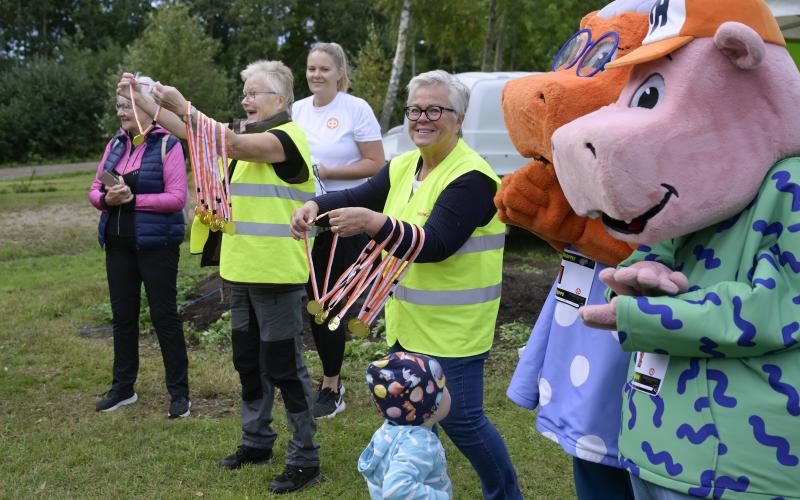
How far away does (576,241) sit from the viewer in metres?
2.69

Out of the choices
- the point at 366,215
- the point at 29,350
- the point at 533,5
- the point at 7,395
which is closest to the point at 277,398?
the point at 7,395

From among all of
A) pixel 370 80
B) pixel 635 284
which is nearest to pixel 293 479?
pixel 635 284

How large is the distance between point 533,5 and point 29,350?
13.8 meters

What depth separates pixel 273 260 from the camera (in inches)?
157

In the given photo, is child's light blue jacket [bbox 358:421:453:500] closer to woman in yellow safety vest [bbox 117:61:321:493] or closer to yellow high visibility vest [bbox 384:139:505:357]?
yellow high visibility vest [bbox 384:139:505:357]

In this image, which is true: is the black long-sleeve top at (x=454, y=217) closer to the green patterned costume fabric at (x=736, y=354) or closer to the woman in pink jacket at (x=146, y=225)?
the green patterned costume fabric at (x=736, y=354)

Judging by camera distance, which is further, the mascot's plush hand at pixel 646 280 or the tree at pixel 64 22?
the tree at pixel 64 22

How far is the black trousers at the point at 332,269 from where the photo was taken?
4.97 metres

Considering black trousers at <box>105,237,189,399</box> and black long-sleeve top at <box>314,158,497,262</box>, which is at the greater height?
black long-sleeve top at <box>314,158,497,262</box>

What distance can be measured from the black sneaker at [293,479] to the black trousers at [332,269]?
1.06 metres

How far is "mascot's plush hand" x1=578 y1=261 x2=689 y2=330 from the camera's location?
2.03m

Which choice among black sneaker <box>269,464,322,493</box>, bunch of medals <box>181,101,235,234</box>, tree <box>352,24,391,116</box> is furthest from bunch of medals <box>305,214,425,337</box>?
tree <box>352,24,391,116</box>

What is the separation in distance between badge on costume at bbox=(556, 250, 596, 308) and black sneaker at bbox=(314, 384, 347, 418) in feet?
8.60

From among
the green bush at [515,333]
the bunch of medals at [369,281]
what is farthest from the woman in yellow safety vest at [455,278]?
the green bush at [515,333]
